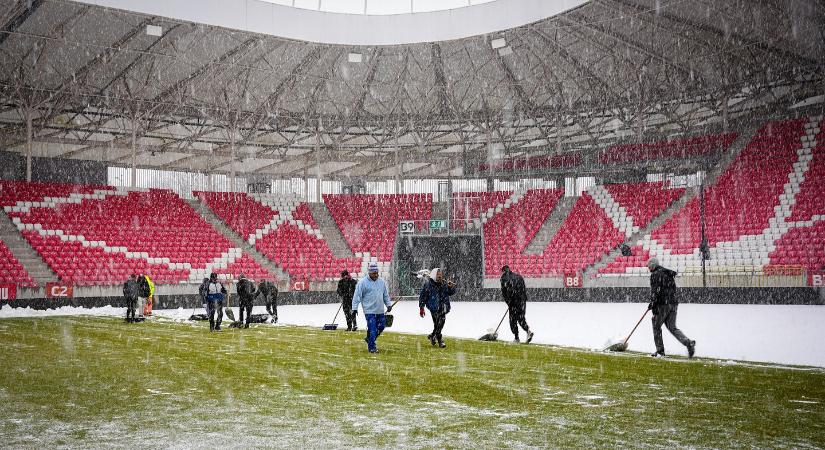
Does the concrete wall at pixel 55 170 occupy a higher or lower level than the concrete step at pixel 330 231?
higher

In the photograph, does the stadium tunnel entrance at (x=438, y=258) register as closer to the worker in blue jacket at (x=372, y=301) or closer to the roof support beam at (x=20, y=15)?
the roof support beam at (x=20, y=15)

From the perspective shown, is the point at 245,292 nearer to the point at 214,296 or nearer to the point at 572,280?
the point at 214,296

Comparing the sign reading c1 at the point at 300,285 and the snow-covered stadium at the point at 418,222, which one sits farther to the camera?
the sign reading c1 at the point at 300,285

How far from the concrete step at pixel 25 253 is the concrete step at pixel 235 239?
911 cm

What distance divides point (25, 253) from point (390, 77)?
18589 mm

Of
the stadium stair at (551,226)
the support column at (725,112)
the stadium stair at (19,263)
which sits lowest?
the stadium stair at (19,263)

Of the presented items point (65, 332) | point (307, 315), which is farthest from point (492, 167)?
point (65, 332)

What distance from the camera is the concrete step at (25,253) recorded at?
2877cm

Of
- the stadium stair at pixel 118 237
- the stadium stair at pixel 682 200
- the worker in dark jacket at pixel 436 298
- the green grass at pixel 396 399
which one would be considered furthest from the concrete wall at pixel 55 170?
the worker in dark jacket at pixel 436 298

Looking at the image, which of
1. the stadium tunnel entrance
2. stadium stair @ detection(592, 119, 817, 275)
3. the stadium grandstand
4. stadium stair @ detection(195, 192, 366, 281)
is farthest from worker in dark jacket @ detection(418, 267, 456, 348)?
the stadium tunnel entrance

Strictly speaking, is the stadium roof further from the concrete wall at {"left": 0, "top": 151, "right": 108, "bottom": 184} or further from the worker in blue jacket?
the worker in blue jacket

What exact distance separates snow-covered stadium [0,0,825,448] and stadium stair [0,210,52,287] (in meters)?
0.11

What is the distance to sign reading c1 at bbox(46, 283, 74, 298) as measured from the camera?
27000 mm

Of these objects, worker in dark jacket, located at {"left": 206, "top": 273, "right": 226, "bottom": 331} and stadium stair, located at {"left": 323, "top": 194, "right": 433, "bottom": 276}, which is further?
stadium stair, located at {"left": 323, "top": 194, "right": 433, "bottom": 276}
